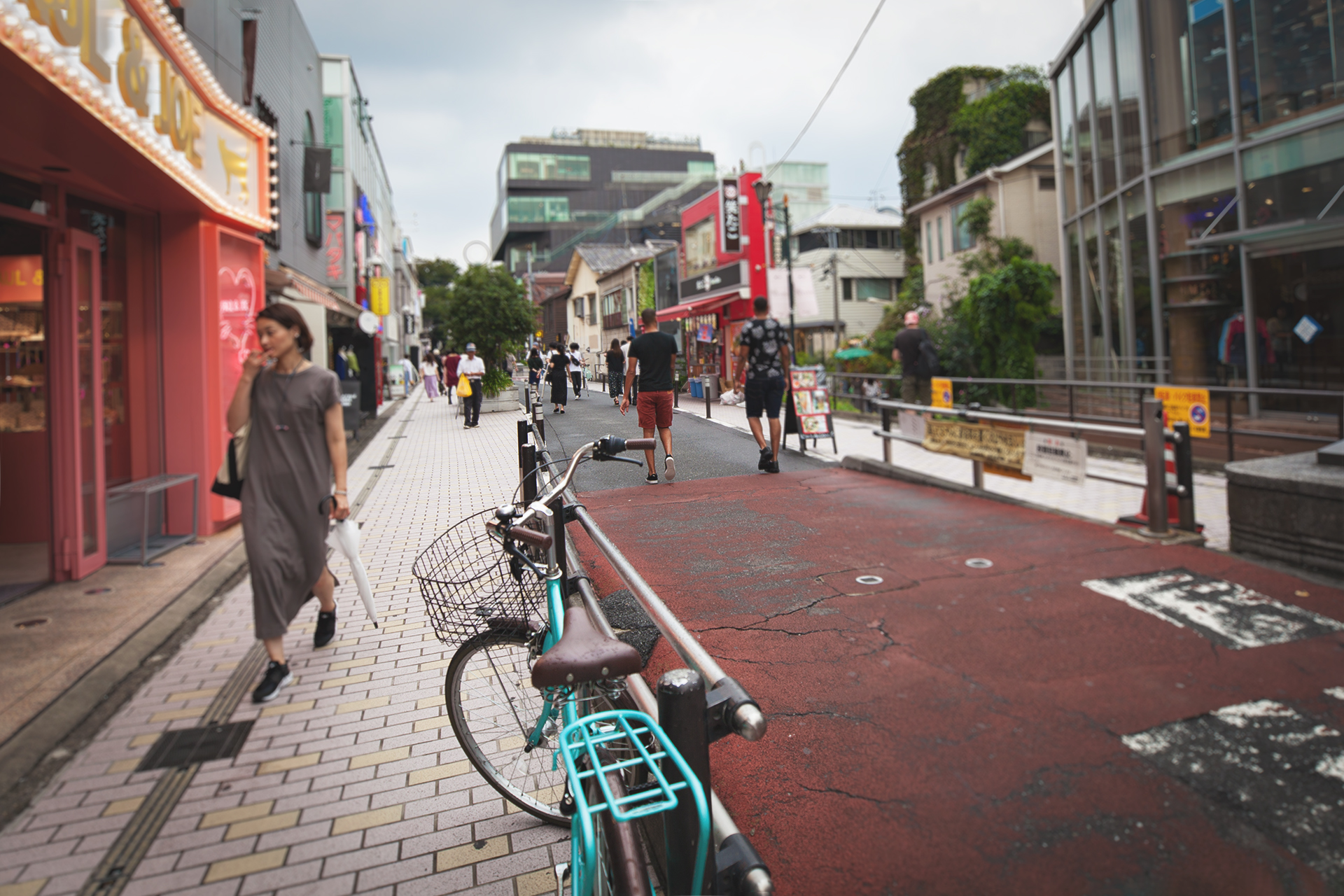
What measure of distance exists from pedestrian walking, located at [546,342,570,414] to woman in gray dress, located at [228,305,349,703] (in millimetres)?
13101

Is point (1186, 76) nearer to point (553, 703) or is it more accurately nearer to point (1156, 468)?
point (1156, 468)

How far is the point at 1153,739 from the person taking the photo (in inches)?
119

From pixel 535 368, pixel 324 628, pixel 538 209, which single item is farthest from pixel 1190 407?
pixel 538 209

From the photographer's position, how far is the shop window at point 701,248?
85.5ft

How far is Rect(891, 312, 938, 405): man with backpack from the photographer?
43.5 feet

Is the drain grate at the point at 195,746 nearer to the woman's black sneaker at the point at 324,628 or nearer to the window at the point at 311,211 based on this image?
the woman's black sneaker at the point at 324,628

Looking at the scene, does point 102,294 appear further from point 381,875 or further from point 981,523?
point 981,523

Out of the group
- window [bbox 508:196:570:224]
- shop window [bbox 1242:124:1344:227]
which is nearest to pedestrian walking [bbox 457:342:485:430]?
shop window [bbox 1242:124:1344:227]

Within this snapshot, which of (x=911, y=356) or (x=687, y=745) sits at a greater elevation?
(x=911, y=356)

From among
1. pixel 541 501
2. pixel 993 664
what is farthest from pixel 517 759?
pixel 993 664

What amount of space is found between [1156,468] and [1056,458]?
3.04 feet

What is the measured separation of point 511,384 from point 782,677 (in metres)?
20.0

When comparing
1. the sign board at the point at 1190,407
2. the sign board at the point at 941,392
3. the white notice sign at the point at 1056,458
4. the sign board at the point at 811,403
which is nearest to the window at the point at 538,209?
the sign board at the point at 811,403

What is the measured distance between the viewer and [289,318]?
3986 mm
